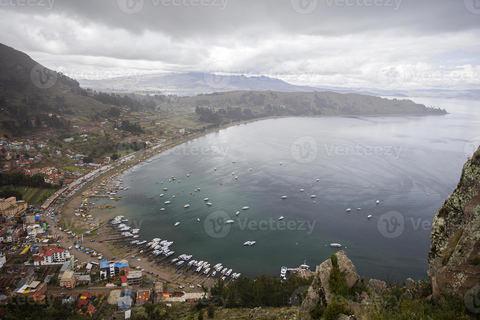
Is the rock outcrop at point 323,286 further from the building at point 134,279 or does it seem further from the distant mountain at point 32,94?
the distant mountain at point 32,94

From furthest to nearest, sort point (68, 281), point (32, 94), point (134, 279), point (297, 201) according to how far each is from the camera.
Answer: point (32, 94) → point (297, 201) → point (134, 279) → point (68, 281)

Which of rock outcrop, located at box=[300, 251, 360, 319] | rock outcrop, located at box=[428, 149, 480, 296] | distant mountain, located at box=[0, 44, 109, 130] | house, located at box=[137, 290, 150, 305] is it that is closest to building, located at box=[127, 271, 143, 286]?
house, located at box=[137, 290, 150, 305]

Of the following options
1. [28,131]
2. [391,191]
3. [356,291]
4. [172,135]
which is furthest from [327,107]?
[356,291]

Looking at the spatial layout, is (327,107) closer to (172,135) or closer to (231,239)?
(172,135)

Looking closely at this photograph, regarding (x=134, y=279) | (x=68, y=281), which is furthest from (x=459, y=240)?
(x=68, y=281)

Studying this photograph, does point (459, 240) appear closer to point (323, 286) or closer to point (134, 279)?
point (323, 286)

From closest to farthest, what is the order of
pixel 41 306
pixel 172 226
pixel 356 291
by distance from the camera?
1. pixel 356 291
2. pixel 41 306
3. pixel 172 226
